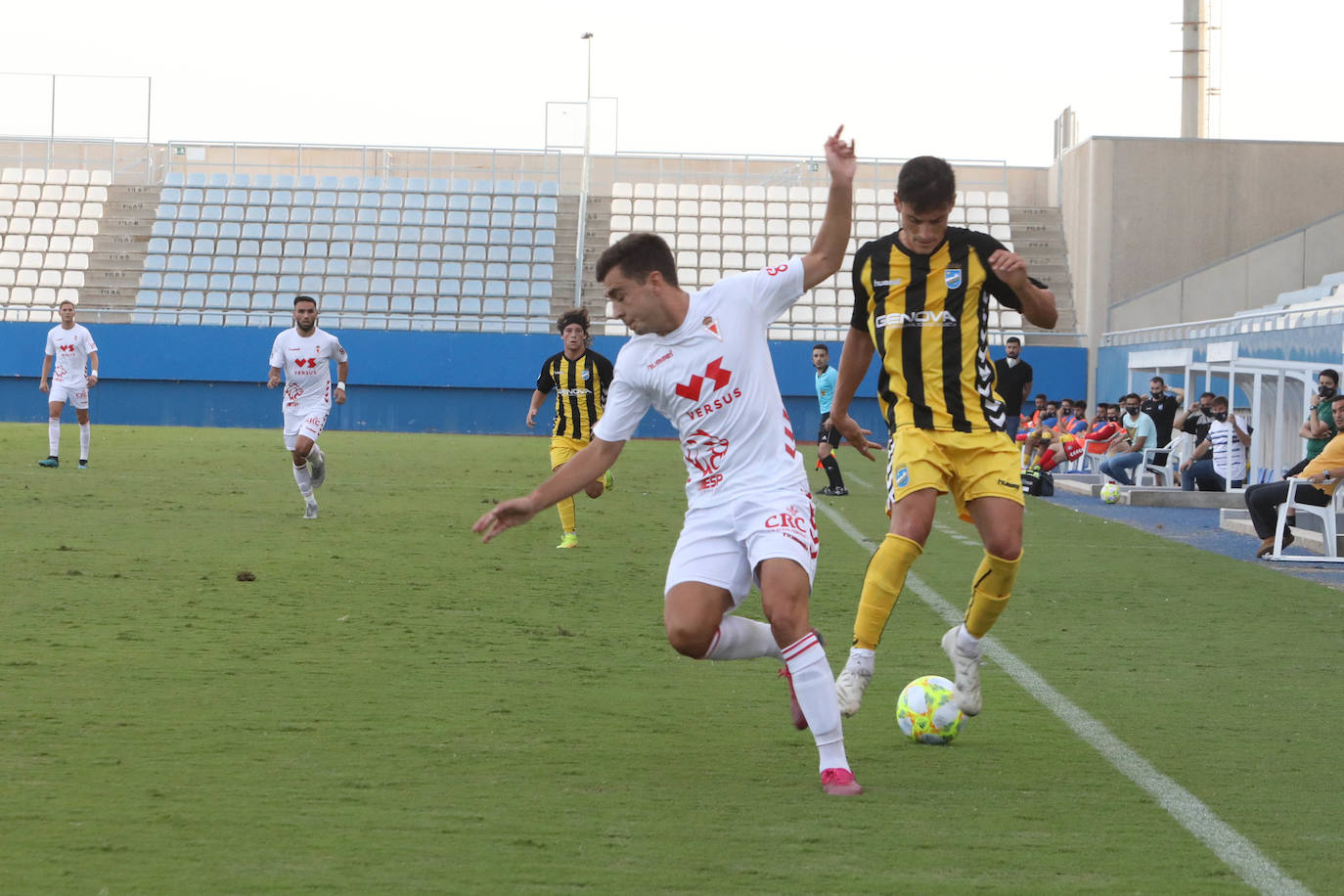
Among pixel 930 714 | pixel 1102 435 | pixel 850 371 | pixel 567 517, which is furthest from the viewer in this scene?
pixel 1102 435

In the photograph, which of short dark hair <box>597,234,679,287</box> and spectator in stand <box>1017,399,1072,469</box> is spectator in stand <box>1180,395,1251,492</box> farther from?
short dark hair <box>597,234,679,287</box>

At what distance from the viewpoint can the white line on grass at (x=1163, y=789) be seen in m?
4.04

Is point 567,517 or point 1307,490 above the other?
point 1307,490

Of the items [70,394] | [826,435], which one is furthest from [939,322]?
[70,394]

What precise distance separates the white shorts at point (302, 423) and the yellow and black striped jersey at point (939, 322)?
32.1 feet

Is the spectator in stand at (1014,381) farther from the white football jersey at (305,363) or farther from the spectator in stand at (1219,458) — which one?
the white football jersey at (305,363)

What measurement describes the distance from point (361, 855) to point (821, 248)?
2.33 m

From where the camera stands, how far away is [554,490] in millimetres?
4852

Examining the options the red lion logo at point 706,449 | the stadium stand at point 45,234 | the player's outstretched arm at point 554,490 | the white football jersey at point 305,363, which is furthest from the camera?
the stadium stand at point 45,234

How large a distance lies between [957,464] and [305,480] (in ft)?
33.6

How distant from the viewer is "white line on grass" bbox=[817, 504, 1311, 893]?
404 cm

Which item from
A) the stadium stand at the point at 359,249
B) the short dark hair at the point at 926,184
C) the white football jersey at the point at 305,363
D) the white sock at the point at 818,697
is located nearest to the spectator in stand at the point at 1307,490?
the short dark hair at the point at 926,184

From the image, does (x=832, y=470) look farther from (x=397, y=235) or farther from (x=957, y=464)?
(x=397, y=235)

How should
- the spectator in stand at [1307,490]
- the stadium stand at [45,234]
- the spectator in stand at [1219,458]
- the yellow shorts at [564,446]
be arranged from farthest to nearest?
the stadium stand at [45,234] < the spectator in stand at [1219,458] < the yellow shorts at [564,446] < the spectator in stand at [1307,490]
